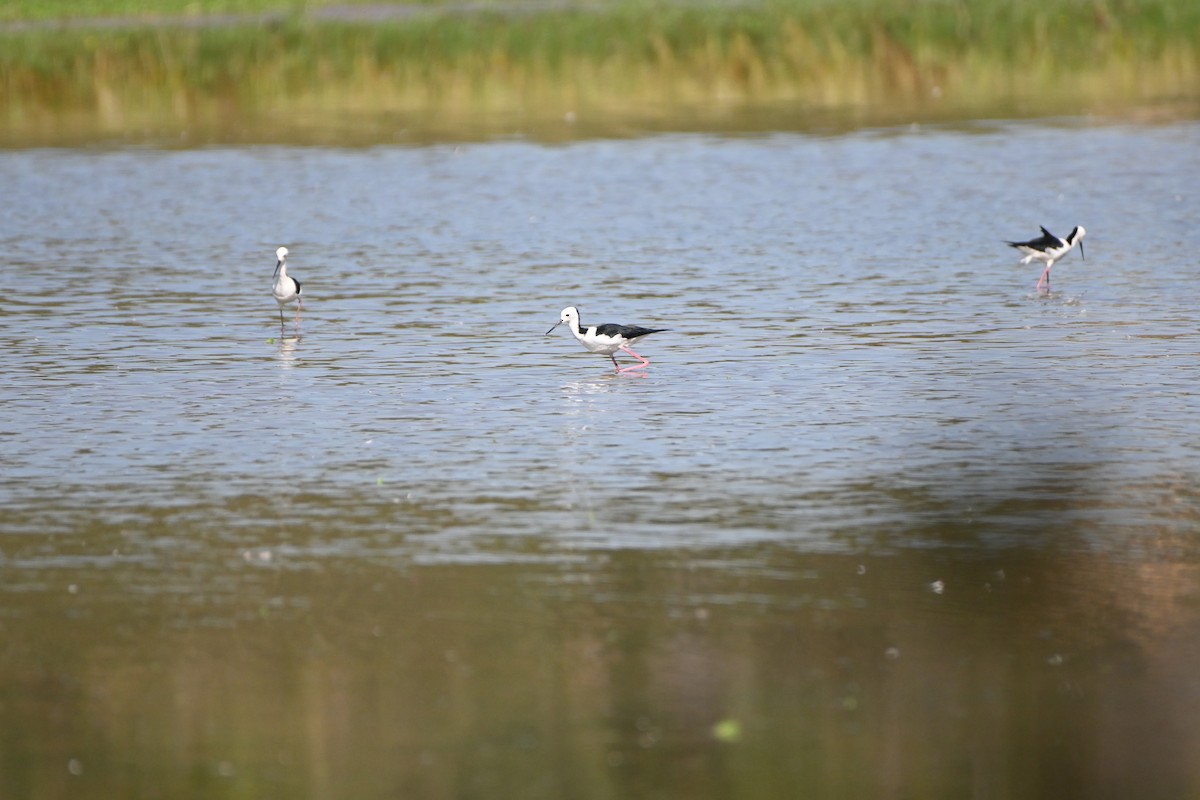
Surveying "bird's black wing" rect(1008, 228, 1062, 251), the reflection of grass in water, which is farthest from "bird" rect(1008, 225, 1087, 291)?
the reflection of grass in water

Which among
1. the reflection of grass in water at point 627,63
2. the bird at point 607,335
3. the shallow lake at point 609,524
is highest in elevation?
the reflection of grass in water at point 627,63

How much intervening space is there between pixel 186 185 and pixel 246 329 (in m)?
11.3

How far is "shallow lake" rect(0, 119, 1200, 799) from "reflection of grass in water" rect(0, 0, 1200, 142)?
14355mm

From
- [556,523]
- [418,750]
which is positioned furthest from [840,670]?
[556,523]

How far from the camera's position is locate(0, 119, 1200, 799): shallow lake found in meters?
7.34

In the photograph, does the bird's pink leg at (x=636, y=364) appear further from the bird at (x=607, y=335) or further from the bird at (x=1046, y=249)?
the bird at (x=1046, y=249)

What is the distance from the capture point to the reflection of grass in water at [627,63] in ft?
115

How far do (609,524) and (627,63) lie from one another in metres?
28.0

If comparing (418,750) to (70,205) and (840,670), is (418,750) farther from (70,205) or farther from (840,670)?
(70,205)

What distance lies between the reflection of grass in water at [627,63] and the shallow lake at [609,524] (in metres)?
14.4

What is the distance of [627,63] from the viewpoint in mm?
37094

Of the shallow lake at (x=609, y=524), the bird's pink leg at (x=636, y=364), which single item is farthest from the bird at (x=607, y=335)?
the shallow lake at (x=609, y=524)

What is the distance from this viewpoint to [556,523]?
10.1 m

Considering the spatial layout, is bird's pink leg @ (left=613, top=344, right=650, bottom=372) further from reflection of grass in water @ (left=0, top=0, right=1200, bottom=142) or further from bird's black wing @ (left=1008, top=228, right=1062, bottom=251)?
reflection of grass in water @ (left=0, top=0, right=1200, bottom=142)
